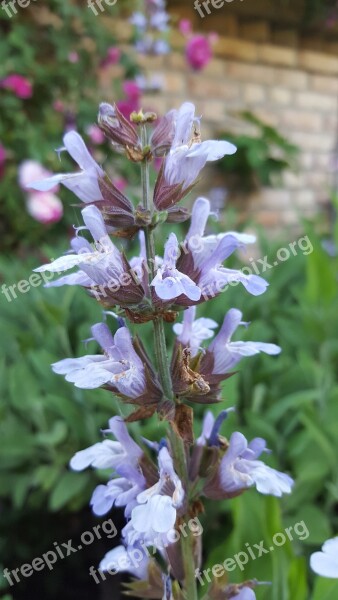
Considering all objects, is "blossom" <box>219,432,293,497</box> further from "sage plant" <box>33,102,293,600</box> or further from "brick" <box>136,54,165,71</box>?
"brick" <box>136,54,165,71</box>

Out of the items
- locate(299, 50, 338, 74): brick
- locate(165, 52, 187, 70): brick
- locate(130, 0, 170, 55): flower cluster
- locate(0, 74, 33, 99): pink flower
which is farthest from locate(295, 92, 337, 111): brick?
locate(0, 74, 33, 99): pink flower

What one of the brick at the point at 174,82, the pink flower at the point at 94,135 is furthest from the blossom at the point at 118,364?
the brick at the point at 174,82

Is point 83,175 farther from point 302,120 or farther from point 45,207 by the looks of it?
point 302,120

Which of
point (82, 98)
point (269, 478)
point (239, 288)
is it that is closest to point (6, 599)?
point (269, 478)

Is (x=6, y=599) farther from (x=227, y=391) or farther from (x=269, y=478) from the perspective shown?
(x=227, y=391)

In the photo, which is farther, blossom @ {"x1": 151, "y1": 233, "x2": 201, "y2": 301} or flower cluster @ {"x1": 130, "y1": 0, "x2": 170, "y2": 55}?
flower cluster @ {"x1": 130, "y1": 0, "x2": 170, "y2": 55}

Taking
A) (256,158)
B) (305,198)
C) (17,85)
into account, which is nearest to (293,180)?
(305,198)
